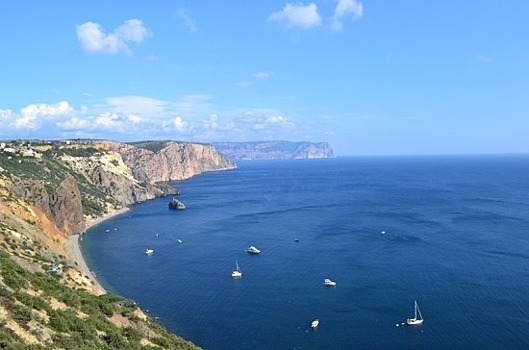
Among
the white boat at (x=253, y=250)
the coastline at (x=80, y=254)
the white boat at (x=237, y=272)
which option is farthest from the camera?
the white boat at (x=253, y=250)

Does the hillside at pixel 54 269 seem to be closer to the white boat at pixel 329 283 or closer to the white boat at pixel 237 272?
the white boat at pixel 237 272

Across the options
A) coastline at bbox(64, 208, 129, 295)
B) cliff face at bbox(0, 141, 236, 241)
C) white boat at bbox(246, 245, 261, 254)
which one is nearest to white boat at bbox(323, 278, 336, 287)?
white boat at bbox(246, 245, 261, 254)

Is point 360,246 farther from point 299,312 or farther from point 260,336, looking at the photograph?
point 260,336

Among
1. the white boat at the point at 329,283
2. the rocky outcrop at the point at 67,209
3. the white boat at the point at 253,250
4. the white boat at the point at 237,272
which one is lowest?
the white boat at the point at 237,272

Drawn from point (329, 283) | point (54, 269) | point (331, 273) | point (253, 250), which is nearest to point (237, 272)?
point (253, 250)

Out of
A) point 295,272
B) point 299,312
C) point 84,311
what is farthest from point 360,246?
point 84,311

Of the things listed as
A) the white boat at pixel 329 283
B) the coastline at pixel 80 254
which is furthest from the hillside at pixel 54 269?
the white boat at pixel 329 283

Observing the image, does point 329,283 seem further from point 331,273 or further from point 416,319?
point 416,319

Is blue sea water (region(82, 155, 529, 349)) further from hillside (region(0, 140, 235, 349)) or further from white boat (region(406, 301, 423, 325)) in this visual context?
hillside (region(0, 140, 235, 349))
